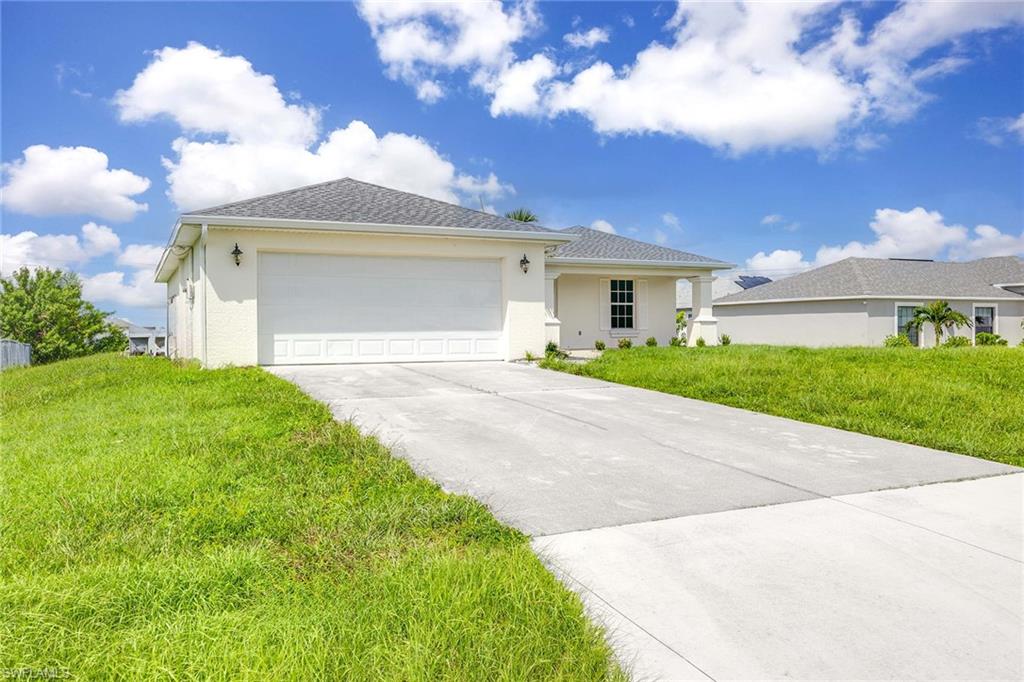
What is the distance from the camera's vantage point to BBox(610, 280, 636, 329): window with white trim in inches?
752

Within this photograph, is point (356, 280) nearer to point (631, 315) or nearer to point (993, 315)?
point (631, 315)

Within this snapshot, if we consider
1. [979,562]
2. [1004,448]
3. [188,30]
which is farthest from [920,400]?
[188,30]

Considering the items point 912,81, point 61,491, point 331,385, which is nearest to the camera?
point 61,491

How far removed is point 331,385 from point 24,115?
8561mm

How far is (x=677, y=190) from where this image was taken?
2359 cm

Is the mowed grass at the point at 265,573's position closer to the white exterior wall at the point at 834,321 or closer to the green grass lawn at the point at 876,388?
the green grass lawn at the point at 876,388

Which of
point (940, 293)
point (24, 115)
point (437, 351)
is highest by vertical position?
point (24, 115)

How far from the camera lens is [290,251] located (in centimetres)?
1239

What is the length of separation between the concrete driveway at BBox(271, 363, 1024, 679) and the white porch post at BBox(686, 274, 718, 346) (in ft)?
38.6

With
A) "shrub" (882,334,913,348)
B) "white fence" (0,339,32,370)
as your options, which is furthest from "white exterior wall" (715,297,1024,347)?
"white fence" (0,339,32,370)

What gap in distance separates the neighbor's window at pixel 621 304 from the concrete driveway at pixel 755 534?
39.1 ft

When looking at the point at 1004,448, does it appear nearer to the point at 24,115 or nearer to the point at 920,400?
the point at 920,400

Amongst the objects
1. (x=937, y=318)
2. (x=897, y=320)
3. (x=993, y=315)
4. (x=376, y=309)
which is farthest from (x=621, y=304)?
(x=993, y=315)

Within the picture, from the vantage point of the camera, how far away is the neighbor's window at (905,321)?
2329 centimetres
